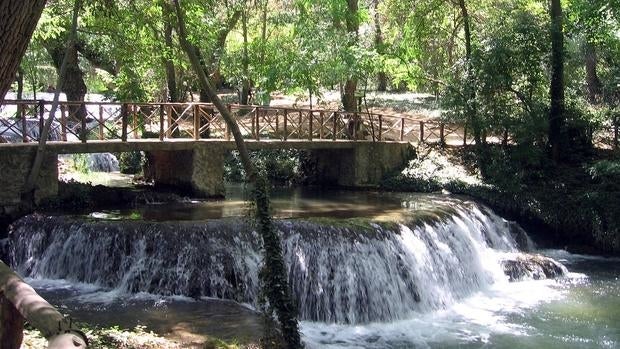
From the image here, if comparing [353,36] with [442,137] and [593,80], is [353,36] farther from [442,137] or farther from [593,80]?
[593,80]

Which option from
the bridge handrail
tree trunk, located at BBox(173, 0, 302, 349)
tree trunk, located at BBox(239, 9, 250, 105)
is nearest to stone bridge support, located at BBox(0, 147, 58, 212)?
tree trunk, located at BBox(173, 0, 302, 349)

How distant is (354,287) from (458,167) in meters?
9.59

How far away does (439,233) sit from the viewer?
43.1 feet

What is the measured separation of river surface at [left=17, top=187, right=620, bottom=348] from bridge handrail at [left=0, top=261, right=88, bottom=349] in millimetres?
4007

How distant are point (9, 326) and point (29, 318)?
2.73ft

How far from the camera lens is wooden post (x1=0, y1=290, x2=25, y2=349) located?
140 inches

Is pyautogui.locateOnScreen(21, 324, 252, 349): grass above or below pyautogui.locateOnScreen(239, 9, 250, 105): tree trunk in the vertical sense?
below

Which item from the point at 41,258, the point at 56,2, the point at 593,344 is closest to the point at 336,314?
the point at 593,344

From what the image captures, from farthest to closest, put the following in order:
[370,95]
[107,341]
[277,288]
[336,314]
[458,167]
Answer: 1. [370,95]
2. [458,167]
3. [336,314]
4. [277,288]
5. [107,341]

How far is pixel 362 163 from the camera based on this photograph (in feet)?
64.0

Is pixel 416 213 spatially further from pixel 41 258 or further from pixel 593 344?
pixel 41 258

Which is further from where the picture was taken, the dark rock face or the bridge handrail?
the dark rock face

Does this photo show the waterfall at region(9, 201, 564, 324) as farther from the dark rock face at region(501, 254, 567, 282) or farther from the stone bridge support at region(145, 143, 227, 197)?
the stone bridge support at region(145, 143, 227, 197)

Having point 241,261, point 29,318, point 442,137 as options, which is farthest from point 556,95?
point 29,318
